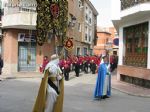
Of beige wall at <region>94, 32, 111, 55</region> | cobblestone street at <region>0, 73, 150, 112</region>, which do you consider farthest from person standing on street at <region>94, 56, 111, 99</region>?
beige wall at <region>94, 32, 111, 55</region>

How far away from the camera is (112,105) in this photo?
12977 mm

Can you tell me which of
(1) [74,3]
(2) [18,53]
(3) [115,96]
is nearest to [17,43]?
(2) [18,53]

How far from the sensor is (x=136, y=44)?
21.1 metres

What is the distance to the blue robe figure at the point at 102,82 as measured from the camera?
14492 millimetres

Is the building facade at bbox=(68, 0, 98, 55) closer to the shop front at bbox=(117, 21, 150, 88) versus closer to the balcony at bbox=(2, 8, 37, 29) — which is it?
the balcony at bbox=(2, 8, 37, 29)

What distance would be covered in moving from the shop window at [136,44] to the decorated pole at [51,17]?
4.18m

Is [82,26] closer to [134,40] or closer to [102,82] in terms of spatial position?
[134,40]

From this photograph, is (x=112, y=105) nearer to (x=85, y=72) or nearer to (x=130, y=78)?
A: (x=130, y=78)

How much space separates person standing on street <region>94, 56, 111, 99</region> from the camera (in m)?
14.5

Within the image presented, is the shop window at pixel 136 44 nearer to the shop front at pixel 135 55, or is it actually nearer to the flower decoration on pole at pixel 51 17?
the shop front at pixel 135 55

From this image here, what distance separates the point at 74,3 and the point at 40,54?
1016 centimetres

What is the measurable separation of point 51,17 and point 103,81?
379 inches

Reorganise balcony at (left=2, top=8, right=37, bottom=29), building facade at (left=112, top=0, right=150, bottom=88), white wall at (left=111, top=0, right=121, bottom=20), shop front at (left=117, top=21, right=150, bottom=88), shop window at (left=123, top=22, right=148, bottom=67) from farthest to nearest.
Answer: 1. balcony at (left=2, top=8, right=37, bottom=29)
2. white wall at (left=111, top=0, right=121, bottom=20)
3. shop window at (left=123, top=22, right=148, bottom=67)
4. shop front at (left=117, top=21, right=150, bottom=88)
5. building facade at (left=112, top=0, right=150, bottom=88)

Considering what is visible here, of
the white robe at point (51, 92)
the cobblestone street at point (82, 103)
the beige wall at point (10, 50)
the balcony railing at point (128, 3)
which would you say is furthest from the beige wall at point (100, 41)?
the white robe at point (51, 92)
